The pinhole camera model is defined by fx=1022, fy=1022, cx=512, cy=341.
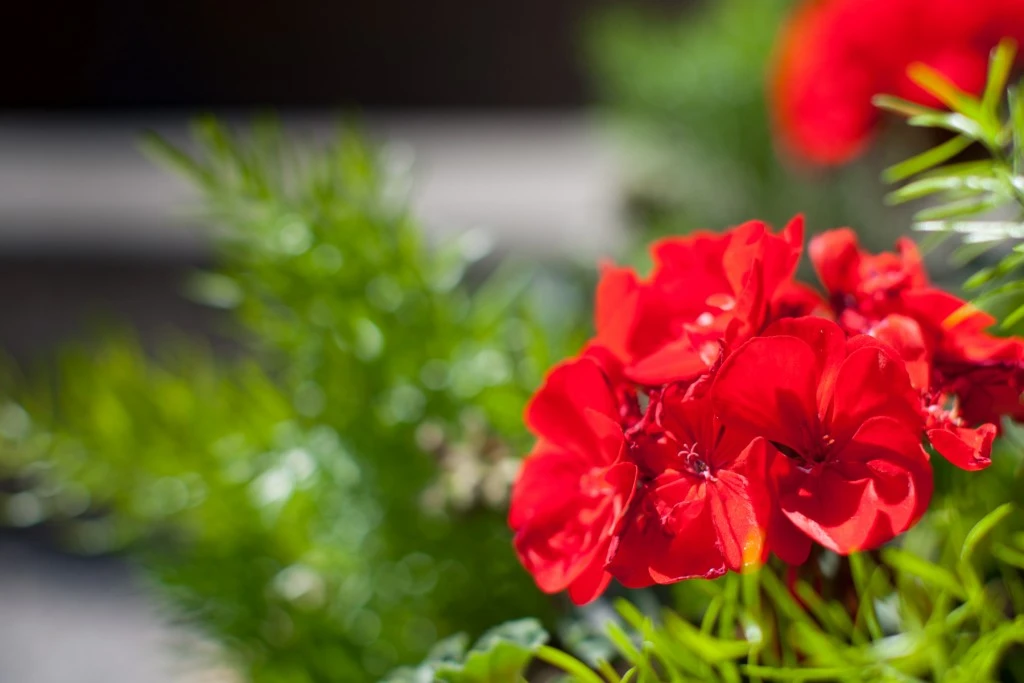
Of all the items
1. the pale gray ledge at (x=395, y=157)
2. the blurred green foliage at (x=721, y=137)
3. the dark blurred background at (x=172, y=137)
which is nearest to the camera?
the blurred green foliage at (x=721, y=137)

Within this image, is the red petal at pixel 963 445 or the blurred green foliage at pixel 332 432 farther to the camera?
the blurred green foliage at pixel 332 432

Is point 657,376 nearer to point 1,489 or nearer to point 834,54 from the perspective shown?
point 834,54

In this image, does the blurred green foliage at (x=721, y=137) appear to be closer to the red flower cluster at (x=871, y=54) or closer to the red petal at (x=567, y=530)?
the red flower cluster at (x=871, y=54)

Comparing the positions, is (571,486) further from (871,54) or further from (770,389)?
(871,54)

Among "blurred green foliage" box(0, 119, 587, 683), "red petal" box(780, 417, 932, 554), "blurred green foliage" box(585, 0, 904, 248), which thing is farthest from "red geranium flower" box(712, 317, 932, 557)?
"blurred green foliage" box(585, 0, 904, 248)

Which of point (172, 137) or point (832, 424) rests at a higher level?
point (172, 137)

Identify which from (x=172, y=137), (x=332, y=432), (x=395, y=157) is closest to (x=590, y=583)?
(x=332, y=432)

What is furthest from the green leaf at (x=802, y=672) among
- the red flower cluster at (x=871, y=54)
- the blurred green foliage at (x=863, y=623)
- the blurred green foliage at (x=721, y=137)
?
the blurred green foliage at (x=721, y=137)

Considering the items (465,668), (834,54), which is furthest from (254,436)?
(834,54)

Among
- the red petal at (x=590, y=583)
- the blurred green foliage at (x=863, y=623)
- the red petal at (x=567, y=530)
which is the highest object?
the red petal at (x=567, y=530)
